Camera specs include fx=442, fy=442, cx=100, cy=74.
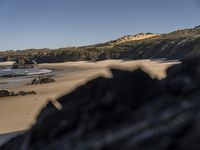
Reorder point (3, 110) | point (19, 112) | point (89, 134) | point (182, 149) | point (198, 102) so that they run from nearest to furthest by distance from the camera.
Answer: point (182, 149), point (198, 102), point (89, 134), point (19, 112), point (3, 110)

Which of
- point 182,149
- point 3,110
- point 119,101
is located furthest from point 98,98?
point 3,110

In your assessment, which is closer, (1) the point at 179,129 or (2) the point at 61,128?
(1) the point at 179,129

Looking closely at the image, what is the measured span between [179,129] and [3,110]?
14805mm

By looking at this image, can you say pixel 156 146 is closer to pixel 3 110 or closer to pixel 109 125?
pixel 109 125

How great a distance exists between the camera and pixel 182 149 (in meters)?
5.56

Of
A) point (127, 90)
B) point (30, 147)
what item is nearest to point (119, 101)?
point (127, 90)

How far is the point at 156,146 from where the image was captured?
557 centimetres

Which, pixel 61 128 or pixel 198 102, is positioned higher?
pixel 198 102

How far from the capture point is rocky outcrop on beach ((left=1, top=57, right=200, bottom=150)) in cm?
567

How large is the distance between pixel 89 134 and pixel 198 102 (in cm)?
160

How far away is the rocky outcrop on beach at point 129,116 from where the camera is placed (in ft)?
18.6

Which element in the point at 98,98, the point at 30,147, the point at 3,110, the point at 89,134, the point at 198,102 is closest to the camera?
the point at 198,102

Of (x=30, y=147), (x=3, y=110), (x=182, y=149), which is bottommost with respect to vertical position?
(x=3, y=110)

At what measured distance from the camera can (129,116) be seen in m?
6.24
